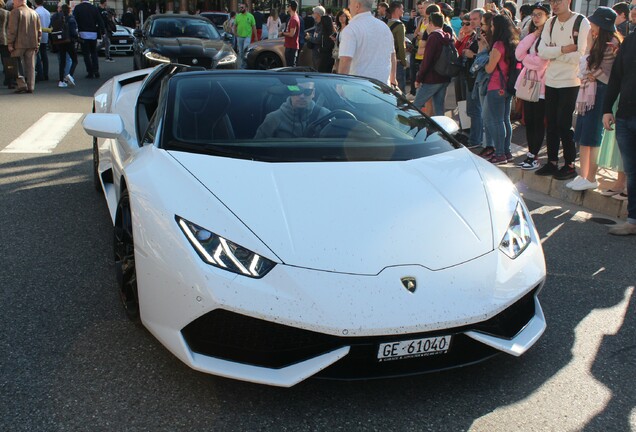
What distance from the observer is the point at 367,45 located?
266 inches

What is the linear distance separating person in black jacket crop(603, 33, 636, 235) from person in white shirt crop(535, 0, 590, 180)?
0.92m

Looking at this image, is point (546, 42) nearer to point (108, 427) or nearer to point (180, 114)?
point (180, 114)

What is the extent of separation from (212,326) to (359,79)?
7.89 feet

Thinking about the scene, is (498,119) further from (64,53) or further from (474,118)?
(64,53)

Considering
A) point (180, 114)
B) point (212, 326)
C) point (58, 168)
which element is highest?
point (180, 114)

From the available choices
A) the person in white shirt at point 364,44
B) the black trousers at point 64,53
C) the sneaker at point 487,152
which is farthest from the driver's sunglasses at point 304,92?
the black trousers at point 64,53

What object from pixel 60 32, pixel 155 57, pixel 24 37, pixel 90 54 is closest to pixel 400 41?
pixel 155 57

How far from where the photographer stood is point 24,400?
2686 millimetres

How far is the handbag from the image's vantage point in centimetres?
661

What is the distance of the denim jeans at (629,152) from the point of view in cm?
509

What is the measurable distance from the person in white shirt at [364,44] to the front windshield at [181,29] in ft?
26.1

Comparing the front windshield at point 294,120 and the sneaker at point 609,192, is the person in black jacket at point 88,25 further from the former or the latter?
the sneaker at point 609,192

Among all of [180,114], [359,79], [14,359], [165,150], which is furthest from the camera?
[359,79]

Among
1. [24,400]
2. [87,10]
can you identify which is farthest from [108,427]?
[87,10]
